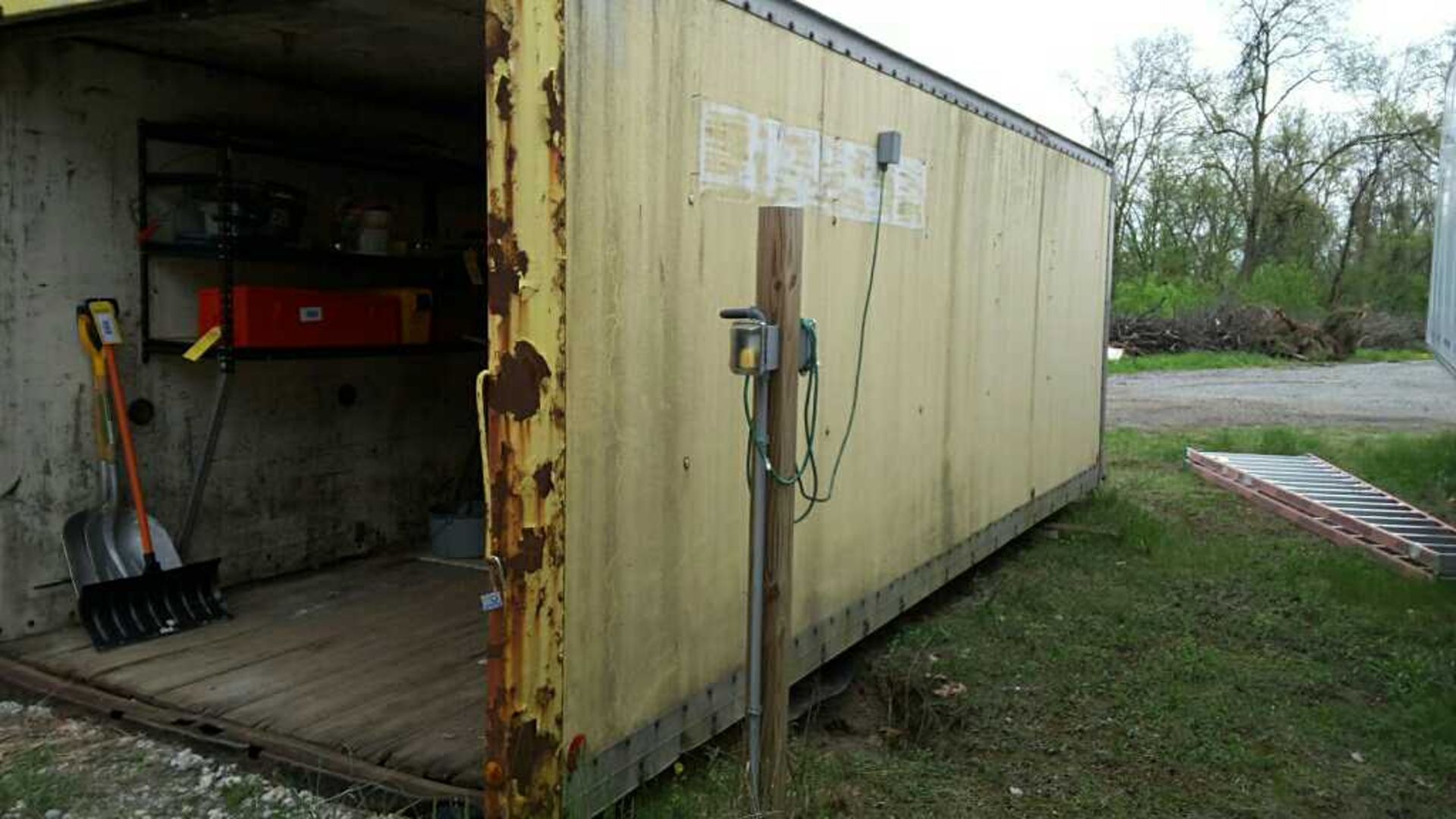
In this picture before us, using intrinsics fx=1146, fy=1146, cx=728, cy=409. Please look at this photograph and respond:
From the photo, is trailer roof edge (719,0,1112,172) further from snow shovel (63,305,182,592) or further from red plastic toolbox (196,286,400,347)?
snow shovel (63,305,182,592)

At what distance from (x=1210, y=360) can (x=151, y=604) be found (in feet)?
77.2

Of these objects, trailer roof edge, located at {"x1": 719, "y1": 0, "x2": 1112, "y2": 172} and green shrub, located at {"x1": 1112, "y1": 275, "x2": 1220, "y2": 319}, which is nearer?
trailer roof edge, located at {"x1": 719, "y1": 0, "x2": 1112, "y2": 172}

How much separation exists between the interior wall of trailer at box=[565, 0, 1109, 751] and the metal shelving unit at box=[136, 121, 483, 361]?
2.46 meters

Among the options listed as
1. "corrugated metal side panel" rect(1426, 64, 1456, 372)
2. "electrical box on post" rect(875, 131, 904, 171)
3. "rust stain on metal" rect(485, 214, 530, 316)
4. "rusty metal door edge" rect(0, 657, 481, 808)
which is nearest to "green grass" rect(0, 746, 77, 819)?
"rusty metal door edge" rect(0, 657, 481, 808)

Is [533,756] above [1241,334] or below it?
below

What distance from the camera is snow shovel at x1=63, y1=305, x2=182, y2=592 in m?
4.54

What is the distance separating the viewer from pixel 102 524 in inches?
183

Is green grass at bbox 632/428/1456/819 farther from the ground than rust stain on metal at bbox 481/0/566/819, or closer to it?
closer to it

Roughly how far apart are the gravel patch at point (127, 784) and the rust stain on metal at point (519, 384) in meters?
1.22

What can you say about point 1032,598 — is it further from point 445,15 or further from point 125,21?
point 125,21

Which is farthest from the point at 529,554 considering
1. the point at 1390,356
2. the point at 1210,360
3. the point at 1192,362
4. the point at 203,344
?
the point at 1390,356

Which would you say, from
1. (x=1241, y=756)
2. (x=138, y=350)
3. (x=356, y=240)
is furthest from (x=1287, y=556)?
(x=138, y=350)

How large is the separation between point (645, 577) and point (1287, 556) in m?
5.37

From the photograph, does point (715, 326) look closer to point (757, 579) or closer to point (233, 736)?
point (757, 579)
